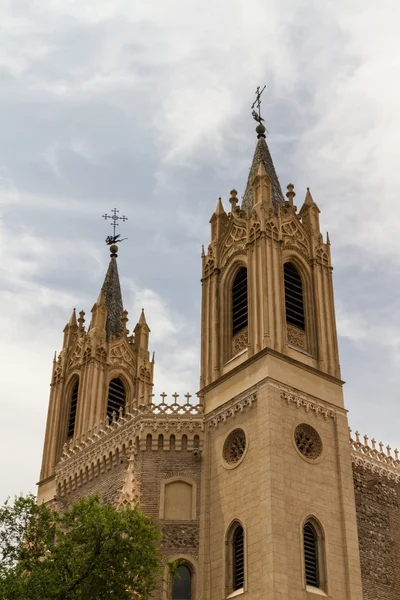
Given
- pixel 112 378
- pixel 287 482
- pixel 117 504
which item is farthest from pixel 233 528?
pixel 112 378

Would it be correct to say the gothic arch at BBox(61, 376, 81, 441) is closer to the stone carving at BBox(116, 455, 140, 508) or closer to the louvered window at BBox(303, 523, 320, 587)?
the stone carving at BBox(116, 455, 140, 508)

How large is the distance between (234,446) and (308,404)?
337 cm

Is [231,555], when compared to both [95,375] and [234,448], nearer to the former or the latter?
[234,448]

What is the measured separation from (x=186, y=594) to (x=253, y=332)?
34.3ft

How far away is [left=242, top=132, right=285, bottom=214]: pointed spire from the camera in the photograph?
136ft

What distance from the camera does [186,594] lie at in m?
32.7

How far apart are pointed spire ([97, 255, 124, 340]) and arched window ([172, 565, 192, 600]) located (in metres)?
17.9

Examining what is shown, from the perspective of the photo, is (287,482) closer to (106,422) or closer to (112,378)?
(106,422)

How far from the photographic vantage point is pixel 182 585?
32844mm

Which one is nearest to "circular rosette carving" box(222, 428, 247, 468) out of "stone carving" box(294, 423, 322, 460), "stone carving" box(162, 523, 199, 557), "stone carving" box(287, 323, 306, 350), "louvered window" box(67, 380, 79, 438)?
"stone carving" box(294, 423, 322, 460)

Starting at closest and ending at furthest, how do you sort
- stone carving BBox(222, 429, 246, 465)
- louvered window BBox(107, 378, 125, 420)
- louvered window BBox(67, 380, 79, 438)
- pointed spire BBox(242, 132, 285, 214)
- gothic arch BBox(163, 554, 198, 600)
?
gothic arch BBox(163, 554, 198, 600) → stone carving BBox(222, 429, 246, 465) → pointed spire BBox(242, 132, 285, 214) → louvered window BBox(67, 380, 79, 438) → louvered window BBox(107, 378, 125, 420)

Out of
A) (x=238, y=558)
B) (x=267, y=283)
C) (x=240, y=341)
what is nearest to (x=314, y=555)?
(x=238, y=558)

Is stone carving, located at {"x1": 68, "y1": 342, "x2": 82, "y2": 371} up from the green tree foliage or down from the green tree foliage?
up

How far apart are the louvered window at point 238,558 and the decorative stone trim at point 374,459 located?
6.71 meters
